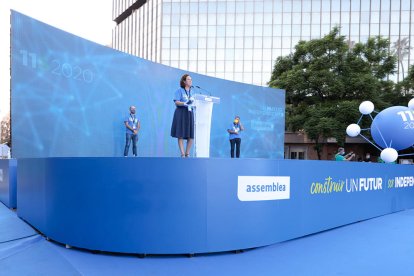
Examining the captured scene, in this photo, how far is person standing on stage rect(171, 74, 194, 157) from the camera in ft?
16.8

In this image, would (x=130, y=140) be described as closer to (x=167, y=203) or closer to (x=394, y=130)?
(x=167, y=203)

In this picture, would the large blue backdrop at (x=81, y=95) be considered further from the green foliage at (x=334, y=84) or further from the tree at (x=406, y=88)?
the tree at (x=406, y=88)

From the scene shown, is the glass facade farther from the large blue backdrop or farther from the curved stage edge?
the curved stage edge

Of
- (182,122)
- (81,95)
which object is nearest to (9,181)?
(81,95)

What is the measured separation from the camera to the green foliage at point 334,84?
21422mm

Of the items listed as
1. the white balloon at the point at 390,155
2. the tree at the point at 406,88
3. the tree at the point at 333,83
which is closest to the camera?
the white balloon at the point at 390,155

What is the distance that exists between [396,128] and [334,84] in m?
13.6

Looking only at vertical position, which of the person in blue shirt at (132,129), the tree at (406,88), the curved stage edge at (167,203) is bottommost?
the curved stage edge at (167,203)

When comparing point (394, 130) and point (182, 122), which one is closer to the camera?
point (182, 122)

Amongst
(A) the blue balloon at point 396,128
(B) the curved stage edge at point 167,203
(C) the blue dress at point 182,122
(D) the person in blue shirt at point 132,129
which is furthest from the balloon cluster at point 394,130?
(D) the person in blue shirt at point 132,129

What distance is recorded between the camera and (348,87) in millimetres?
21969

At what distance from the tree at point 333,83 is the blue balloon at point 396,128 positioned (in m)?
11.7

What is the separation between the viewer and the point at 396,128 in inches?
360

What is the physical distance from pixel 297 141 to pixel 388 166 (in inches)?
1142
